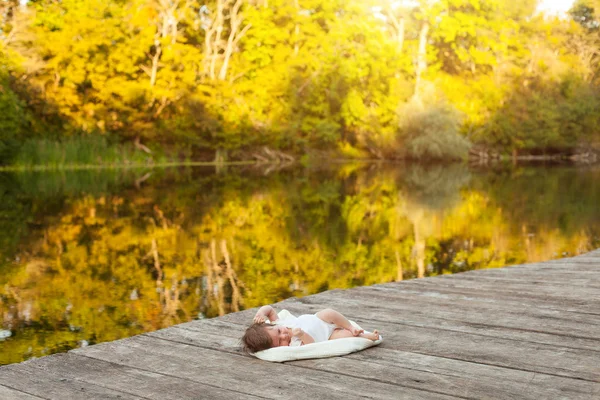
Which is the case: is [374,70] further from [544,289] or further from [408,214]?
[544,289]

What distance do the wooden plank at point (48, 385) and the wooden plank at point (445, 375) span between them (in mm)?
591

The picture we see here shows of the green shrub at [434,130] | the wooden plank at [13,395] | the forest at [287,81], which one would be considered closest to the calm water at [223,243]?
the wooden plank at [13,395]

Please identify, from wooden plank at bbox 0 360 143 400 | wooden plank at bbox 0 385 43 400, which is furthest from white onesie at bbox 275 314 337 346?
wooden plank at bbox 0 385 43 400

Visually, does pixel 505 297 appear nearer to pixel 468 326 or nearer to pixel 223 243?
pixel 468 326

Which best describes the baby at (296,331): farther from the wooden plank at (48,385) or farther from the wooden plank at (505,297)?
the wooden plank at (505,297)

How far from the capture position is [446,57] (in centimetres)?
3412

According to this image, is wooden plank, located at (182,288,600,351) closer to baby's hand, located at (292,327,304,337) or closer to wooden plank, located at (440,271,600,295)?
baby's hand, located at (292,327,304,337)

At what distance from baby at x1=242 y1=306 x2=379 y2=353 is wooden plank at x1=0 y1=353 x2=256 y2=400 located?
357 millimetres

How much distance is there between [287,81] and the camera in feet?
91.7

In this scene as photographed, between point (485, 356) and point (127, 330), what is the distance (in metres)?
2.17

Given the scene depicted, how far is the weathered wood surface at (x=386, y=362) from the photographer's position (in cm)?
228

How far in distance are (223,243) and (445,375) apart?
5278 millimetres

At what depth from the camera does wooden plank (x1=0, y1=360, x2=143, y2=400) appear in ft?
7.45

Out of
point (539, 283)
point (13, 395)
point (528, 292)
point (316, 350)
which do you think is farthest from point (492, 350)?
point (13, 395)
